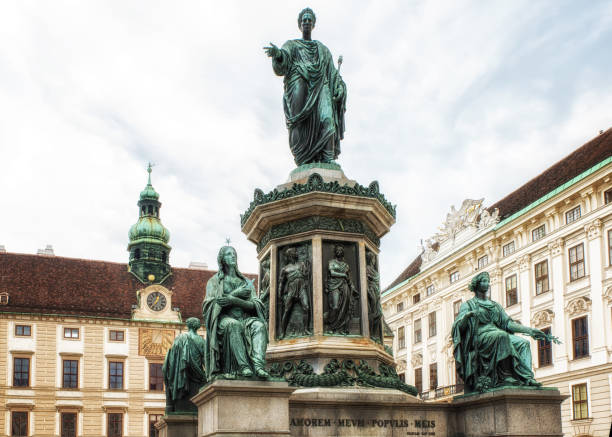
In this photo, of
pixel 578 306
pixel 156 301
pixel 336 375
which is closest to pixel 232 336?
pixel 336 375

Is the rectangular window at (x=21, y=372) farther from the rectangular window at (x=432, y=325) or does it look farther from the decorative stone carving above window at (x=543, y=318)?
the decorative stone carving above window at (x=543, y=318)

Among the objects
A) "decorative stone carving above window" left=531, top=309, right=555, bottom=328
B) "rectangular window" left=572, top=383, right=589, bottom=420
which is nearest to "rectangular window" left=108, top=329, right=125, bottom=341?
"decorative stone carving above window" left=531, top=309, right=555, bottom=328

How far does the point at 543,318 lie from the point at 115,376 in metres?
31.2

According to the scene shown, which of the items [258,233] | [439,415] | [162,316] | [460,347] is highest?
[162,316]

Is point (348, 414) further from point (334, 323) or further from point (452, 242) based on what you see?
point (452, 242)

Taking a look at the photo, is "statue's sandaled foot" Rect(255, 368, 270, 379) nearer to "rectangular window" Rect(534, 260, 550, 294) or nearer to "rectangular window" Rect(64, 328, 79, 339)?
Answer: "rectangular window" Rect(534, 260, 550, 294)

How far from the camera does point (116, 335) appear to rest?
58000mm

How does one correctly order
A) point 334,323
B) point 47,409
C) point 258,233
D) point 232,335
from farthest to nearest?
point 47,409, point 258,233, point 334,323, point 232,335

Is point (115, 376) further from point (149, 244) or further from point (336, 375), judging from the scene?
point (336, 375)

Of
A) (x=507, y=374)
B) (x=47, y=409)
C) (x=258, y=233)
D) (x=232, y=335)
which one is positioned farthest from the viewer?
(x=47, y=409)

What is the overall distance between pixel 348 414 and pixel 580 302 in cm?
2865

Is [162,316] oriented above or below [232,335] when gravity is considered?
above

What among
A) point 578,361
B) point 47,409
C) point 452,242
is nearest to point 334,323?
point 578,361

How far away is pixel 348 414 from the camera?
9.72m
